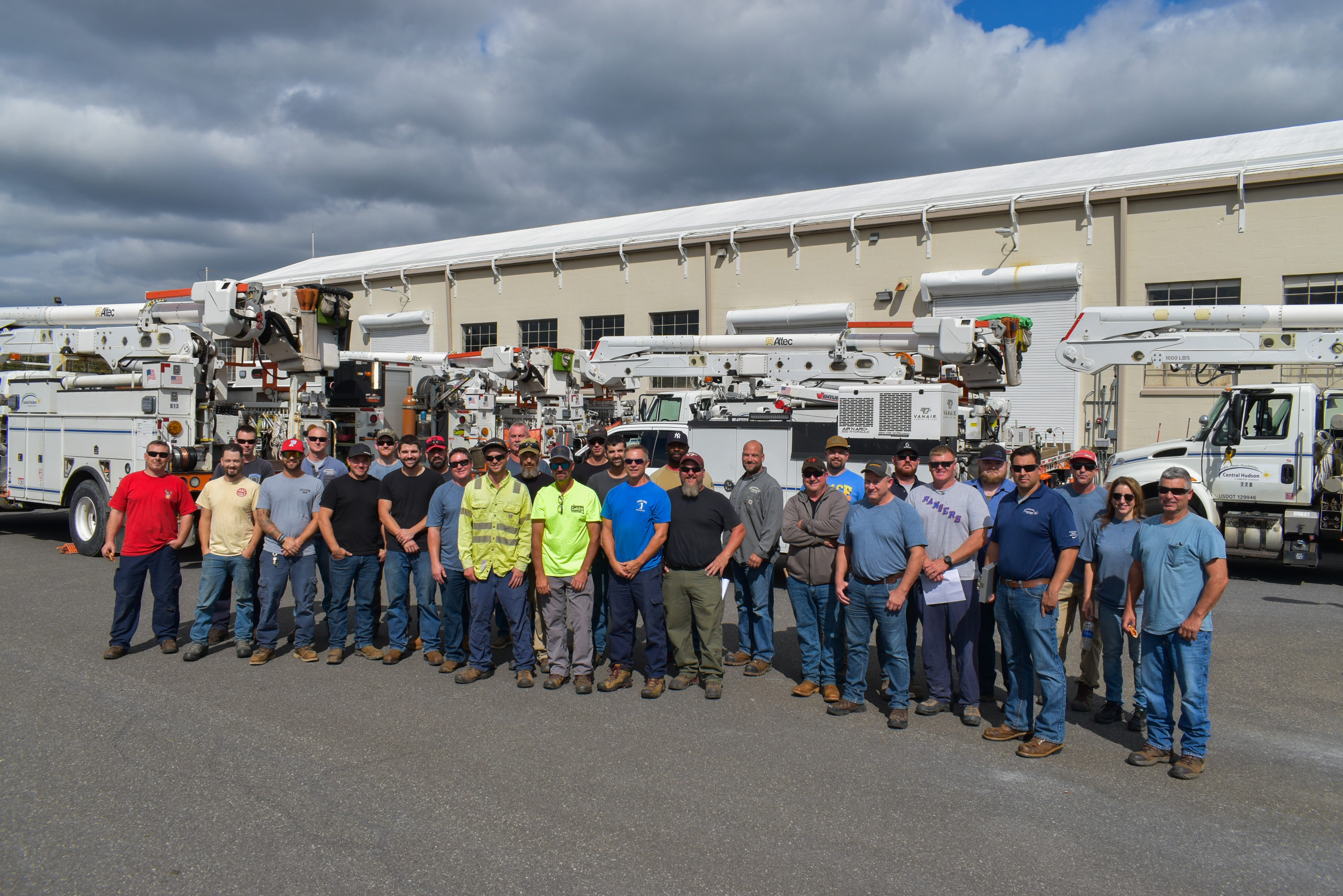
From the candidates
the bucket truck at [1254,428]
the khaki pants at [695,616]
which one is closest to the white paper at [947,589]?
the khaki pants at [695,616]

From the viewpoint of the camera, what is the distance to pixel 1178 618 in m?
4.75

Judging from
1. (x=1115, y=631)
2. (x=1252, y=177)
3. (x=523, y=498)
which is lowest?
(x=1115, y=631)

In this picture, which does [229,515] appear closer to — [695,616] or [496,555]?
[496,555]

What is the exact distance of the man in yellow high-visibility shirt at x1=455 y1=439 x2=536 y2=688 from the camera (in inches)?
252

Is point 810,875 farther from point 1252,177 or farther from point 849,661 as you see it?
point 1252,177

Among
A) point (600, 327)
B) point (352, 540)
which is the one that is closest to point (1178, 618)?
point (352, 540)

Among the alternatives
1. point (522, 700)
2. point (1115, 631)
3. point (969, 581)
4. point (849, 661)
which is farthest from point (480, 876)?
point (1115, 631)

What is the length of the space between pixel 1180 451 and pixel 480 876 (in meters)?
11.6

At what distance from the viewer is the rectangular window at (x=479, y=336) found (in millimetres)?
28516

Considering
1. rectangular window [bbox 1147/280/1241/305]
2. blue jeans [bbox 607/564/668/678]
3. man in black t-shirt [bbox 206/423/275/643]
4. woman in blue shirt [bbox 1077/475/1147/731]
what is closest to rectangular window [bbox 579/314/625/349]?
rectangular window [bbox 1147/280/1241/305]

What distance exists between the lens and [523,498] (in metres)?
6.46

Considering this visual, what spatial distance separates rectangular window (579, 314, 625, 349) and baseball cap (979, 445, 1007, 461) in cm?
1994

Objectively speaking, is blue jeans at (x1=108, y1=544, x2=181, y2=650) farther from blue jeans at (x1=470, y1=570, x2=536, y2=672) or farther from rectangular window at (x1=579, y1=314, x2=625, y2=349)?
rectangular window at (x1=579, y1=314, x2=625, y2=349)

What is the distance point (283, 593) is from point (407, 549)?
1.22 m
